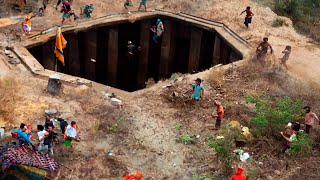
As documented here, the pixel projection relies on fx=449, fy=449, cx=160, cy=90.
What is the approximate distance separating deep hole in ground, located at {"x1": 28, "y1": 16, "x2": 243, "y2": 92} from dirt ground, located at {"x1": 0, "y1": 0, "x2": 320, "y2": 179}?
236cm

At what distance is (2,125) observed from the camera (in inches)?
427

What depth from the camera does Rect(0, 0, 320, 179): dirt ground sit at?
1003 centimetres

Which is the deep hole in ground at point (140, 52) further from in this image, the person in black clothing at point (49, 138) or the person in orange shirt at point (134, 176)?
the person in orange shirt at point (134, 176)

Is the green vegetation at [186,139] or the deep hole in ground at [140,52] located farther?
the deep hole in ground at [140,52]

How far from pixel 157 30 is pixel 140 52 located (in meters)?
1.71

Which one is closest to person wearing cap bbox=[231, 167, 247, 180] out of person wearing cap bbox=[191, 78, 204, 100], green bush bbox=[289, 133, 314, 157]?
green bush bbox=[289, 133, 314, 157]

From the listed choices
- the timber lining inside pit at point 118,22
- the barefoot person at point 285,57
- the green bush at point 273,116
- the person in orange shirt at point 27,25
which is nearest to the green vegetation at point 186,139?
the green bush at point 273,116

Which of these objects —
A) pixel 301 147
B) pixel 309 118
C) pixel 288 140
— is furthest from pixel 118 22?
pixel 301 147

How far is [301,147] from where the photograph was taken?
33.4 feet

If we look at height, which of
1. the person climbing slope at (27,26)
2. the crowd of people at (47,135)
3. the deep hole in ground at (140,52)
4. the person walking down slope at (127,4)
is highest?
the person walking down slope at (127,4)

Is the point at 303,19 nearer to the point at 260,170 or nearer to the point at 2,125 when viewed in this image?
the point at 260,170

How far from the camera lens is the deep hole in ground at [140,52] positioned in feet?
60.4

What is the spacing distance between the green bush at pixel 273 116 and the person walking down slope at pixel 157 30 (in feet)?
26.4

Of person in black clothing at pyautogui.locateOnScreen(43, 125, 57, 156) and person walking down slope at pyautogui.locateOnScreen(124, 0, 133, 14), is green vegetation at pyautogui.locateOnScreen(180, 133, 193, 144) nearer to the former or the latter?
person in black clothing at pyautogui.locateOnScreen(43, 125, 57, 156)
